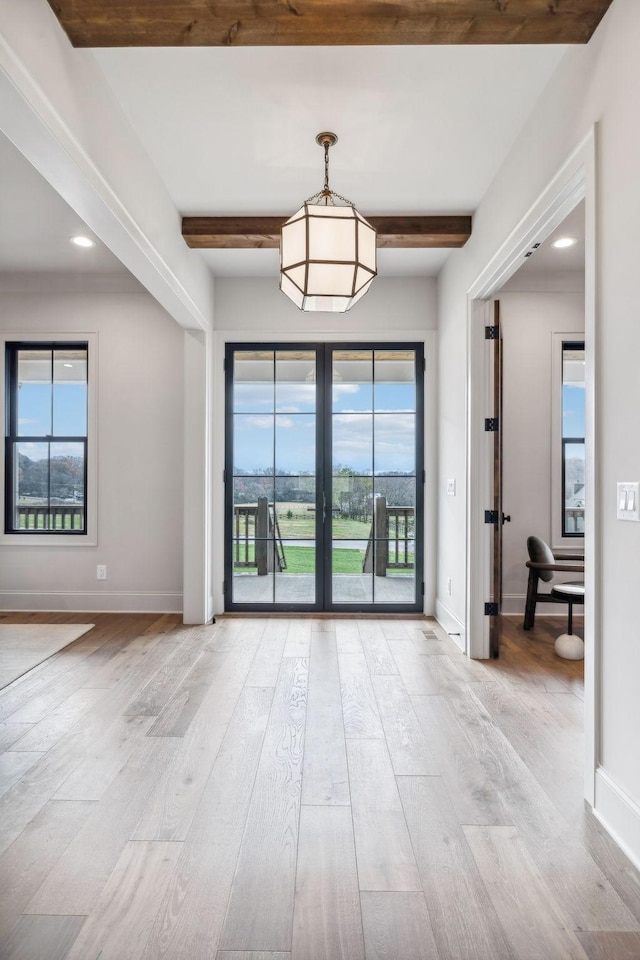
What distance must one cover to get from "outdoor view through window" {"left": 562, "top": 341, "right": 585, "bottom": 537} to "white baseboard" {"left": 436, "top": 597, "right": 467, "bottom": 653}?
4.18ft

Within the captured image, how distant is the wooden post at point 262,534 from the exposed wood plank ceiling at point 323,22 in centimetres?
346

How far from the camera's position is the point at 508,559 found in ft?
17.0

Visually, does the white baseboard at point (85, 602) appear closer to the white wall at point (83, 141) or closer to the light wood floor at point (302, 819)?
the light wood floor at point (302, 819)

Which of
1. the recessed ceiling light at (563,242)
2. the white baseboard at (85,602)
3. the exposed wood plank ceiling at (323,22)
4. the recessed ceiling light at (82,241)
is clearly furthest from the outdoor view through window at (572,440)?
the recessed ceiling light at (82,241)

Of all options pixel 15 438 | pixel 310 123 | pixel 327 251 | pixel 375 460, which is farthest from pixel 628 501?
pixel 15 438

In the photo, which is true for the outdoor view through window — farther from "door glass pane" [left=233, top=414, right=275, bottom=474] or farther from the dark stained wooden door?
"door glass pane" [left=233, top=414, right=275, bottom=474]

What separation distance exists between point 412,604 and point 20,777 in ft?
11.3

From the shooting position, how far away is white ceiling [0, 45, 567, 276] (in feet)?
8.37

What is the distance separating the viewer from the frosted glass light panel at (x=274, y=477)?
17.0ft

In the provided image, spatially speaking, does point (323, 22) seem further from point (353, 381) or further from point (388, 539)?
point (388, 539)

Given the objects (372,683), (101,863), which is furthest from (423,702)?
(101,863)

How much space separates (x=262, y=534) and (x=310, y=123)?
3156 millimetres

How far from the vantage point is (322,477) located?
17.0ft

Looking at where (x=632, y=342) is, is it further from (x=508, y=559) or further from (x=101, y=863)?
(x=508, y=559)
